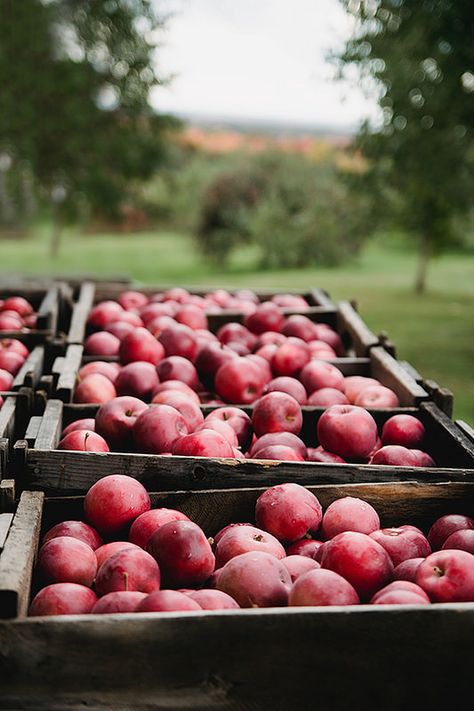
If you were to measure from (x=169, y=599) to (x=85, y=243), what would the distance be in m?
29.8

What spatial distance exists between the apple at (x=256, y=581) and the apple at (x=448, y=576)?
0.36 meters

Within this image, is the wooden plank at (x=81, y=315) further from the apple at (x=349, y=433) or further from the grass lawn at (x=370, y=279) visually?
the grass lawn at (x=370, y=279)

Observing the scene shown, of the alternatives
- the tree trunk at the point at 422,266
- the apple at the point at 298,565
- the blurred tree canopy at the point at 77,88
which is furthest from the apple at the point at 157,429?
the blurred tree canopy at the point at 77,88

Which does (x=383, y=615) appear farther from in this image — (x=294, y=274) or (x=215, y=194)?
(x=215, y=194)

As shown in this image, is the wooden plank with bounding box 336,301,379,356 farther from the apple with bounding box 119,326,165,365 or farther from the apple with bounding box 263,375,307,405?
the apple with bounding box 119,326,165,365

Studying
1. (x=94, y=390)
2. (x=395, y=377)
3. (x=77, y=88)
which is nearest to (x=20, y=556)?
(x=94, y=390)

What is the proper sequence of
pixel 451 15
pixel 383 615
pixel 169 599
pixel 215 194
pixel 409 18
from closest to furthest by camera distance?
pixel 383 615 → pixel 169 599 → pixel 451 15 → pixel 409 18 → pixel 215 194

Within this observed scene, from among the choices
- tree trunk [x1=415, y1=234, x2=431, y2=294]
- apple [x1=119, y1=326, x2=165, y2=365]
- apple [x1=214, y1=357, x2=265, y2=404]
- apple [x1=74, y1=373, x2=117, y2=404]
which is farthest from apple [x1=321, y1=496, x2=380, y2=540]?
tree trunk [x1=415, y1=234, x2=431, y2=294]

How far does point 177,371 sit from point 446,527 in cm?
175

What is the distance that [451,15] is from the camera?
27.8 feet

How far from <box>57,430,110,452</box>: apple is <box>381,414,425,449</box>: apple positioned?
1.14 meters

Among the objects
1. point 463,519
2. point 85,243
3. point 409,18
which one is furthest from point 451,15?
point 85,243

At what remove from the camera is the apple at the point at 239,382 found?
12.1ft

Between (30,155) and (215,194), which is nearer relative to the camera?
(30,155)
